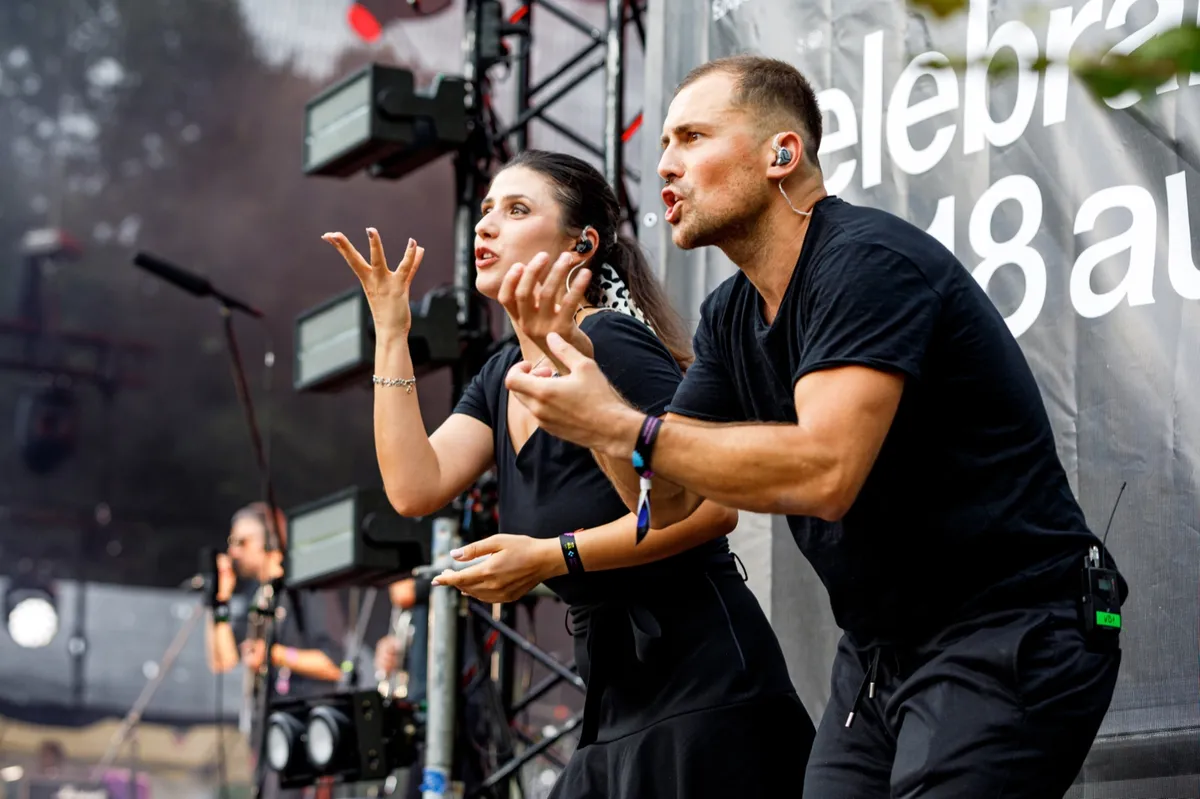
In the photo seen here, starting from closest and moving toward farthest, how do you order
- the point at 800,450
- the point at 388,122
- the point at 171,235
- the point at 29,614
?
1. the point at 800,450
2. the point at 388,122
3. the point at 29,614
4. the point at 171,235

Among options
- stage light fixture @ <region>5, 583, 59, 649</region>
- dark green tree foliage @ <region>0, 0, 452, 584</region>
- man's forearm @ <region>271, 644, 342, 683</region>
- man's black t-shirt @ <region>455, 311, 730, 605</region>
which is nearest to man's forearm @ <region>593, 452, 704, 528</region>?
man's black t-shirt @ <region>455, 311, 730, 605</region>

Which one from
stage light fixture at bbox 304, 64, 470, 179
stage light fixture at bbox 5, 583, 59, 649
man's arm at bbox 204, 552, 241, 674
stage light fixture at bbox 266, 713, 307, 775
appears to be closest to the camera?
stage light fixture at bbox 304, 64, 470, 179

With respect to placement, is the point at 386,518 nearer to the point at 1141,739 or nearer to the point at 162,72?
the point at 1141,739

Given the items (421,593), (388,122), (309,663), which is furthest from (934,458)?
(309,663)

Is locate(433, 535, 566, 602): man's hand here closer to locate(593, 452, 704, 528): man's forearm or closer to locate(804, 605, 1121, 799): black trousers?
locate(593, 452, 704, 528): man's forearm

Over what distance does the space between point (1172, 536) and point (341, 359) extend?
8.99 ft

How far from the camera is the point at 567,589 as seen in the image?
234 centimetres

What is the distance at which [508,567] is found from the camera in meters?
2.14

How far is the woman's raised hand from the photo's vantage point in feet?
7.64

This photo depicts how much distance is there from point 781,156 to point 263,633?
5.57 m

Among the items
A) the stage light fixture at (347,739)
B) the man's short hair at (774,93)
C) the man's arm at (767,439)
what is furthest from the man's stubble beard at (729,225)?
the stage light fixture at (347,739)

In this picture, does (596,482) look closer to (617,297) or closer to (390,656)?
(617,297)

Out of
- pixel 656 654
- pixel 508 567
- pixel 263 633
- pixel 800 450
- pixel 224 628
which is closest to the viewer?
pixel 800 450

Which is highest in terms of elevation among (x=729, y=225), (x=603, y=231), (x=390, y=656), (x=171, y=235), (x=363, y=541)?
(x=171, y=235)
